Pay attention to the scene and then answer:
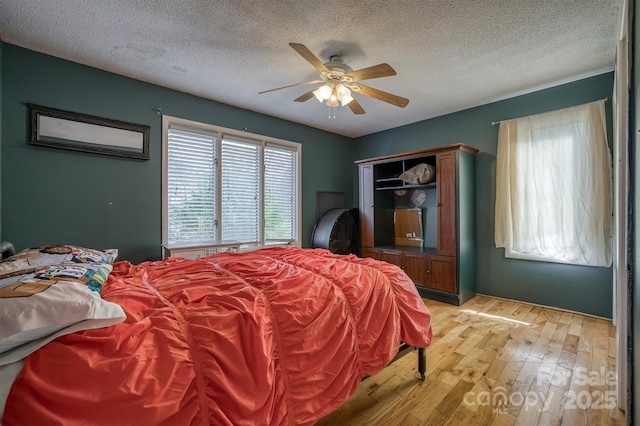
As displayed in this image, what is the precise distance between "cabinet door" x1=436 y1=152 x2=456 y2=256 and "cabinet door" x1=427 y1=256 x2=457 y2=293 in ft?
0.33

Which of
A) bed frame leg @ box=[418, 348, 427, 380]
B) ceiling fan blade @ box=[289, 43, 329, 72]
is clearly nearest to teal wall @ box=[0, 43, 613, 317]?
ceiling fan blade @ box=[289, 43, 329, 72]

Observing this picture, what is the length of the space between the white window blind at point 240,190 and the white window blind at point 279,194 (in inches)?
6.4

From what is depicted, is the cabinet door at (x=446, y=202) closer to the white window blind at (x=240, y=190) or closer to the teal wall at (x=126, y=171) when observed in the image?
the teal wall at (x=126, y=171)

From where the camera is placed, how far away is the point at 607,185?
9.14ft

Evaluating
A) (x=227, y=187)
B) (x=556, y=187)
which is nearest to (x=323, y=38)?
(x=227, y=187)

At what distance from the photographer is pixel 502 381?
191 centimetres

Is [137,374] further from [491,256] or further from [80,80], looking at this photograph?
[491,256]

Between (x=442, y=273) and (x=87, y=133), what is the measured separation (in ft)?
14.1

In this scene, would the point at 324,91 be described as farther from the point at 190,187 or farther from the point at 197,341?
the point at 197,341

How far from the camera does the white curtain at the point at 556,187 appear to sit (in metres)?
2.84

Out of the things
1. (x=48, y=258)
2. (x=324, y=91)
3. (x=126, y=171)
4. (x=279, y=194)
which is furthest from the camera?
(x=279, y=194)

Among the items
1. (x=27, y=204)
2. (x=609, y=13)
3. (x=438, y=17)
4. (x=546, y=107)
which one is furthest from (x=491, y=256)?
(x=27, y=204)

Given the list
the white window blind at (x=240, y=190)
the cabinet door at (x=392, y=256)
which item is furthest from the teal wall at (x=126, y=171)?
the cabinet door at (x=392, y=256)

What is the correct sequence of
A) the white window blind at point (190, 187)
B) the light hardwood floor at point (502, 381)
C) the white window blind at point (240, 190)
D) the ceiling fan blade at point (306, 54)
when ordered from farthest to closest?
the white window blind at point (240, 190)
the white window blind at point (190, 187)
the ceiling fan blade at point (306, 54)
the light hardwood floor at point (502, 381)
